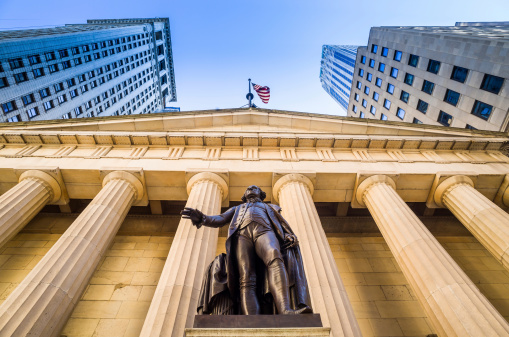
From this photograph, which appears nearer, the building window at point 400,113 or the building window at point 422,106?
the building window at point 422,106

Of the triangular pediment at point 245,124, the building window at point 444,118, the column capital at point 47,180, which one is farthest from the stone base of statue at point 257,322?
the building window at point 444,118

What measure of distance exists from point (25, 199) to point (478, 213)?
17.9 metres

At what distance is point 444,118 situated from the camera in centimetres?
2481

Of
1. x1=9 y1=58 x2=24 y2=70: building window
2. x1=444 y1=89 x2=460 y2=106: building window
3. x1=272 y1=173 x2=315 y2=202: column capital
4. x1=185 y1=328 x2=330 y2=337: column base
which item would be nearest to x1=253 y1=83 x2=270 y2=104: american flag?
x1=272 y1=173 x2=315 y2=202: column capital

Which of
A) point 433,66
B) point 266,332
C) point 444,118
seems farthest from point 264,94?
point 266,332

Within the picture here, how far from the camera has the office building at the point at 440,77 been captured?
19.3 metres

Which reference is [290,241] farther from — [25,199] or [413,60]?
[413,60]

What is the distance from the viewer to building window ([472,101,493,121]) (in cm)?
2011

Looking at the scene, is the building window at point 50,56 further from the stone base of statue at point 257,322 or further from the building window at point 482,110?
the building window at point 482,110

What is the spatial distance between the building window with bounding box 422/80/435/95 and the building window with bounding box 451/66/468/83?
2.68 m

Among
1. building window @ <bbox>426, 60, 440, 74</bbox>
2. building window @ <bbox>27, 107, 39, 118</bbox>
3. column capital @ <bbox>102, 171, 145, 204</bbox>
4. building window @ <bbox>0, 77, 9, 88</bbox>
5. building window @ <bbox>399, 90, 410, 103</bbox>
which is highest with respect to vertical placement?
building window @ <bbox>426, 60, 440, 74</bbox>

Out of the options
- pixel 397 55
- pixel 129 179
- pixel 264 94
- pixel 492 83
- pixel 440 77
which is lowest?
pixel 129 179

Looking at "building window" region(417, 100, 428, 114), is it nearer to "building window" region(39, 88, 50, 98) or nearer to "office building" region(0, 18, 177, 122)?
"office building" region(0, 18, 177, 122)

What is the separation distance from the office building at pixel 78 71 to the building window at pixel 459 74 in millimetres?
46355
